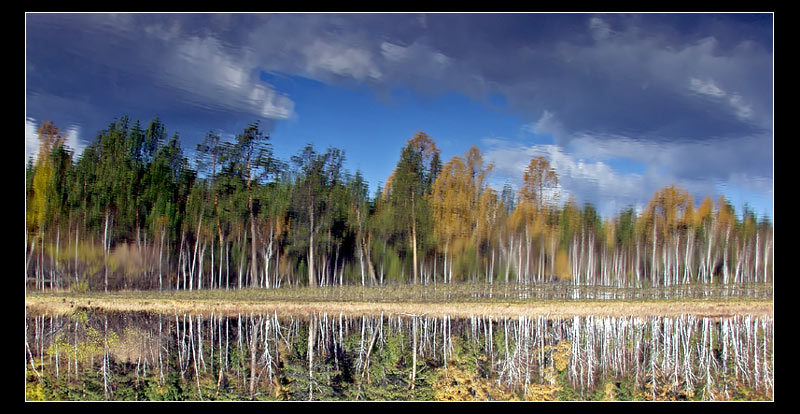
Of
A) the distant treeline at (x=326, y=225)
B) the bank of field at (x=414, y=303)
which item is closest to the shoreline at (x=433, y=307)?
the bank of field at (x=414, y=303)

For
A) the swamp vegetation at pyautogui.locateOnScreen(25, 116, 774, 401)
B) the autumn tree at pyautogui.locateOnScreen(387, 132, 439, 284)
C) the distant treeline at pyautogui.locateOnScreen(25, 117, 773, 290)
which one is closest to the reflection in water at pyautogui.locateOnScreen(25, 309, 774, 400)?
the swamp vegetation at pyautogui.locateOnScreen(25, 116, 774, 401)

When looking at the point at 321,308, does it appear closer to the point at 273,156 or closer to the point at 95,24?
the point at 273,156

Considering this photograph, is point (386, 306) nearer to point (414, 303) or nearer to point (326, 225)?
point (414, 303)

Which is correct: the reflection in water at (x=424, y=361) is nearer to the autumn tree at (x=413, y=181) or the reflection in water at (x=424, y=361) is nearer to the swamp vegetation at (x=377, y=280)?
the swamp vegetation at (x=377, y=280)

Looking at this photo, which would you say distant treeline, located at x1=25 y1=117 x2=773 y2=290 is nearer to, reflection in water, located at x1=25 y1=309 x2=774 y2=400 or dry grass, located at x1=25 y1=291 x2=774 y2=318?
dry grass, located at x1=25 y1=291 x2=774 y2=318

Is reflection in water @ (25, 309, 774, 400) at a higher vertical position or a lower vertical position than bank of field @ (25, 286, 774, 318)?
lower

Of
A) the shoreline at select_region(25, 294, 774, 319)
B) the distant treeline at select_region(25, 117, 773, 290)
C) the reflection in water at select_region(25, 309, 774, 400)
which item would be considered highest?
the distant treeline at select_region(25, 117, 773, 290)
